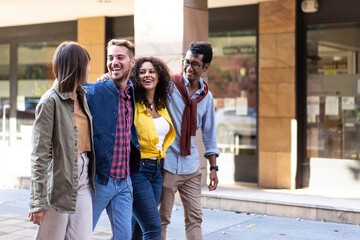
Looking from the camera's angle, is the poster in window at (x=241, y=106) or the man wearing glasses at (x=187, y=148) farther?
the poster in window at (x=241, y=106)

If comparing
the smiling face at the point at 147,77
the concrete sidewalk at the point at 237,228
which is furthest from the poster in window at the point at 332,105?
the smiling face at the point at 147,77

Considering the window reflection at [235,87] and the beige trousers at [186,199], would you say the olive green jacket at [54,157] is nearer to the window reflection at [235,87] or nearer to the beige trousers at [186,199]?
the beige trousers at [186,199]

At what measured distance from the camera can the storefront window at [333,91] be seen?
361 inches

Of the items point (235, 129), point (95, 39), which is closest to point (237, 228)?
point (235, 129)

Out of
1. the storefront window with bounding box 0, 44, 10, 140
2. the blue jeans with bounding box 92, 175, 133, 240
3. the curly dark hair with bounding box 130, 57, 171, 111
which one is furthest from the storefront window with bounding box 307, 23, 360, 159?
the storefront window with bounding box 0, 44, 10, 140

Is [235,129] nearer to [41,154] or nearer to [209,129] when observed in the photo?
[209,129]

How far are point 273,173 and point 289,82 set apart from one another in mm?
1523

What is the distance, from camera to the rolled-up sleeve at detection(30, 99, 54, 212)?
10.9 feet

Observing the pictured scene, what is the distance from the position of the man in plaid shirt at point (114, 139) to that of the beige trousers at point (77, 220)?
158 millimetres

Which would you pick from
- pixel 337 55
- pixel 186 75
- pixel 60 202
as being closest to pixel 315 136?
pixel 337 55

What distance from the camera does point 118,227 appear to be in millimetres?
3836

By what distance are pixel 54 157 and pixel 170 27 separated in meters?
5.22

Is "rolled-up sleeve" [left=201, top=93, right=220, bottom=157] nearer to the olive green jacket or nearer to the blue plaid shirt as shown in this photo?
the blue plaid shirt

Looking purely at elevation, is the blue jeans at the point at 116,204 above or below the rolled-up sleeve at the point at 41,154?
below
